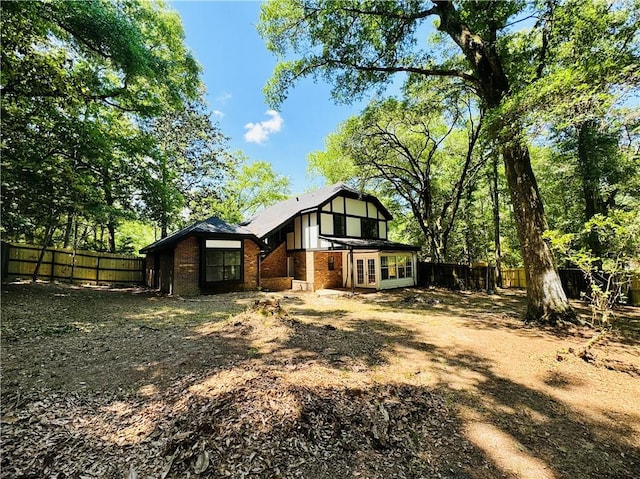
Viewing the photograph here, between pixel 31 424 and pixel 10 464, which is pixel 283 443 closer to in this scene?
pixel 10 464

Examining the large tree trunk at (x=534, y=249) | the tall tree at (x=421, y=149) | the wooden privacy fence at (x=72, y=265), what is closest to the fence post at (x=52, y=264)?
the wooden privacy fence at (x=72, y=265)

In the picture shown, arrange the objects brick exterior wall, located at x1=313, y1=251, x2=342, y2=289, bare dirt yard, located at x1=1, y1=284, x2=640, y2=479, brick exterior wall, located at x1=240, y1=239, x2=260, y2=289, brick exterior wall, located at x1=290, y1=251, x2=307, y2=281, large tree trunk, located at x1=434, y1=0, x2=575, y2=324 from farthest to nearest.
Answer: brick exterior wall, located at x1=290, y1=251, x2=307, y2=281 → brick exterior wall, located at x1=313, y1=251, x2=342, y2=289 → brick exterior wall, located at x1=240, y1=239, x2=260, y2=289 → large tree trunk, located at x1=434, y1=0, x2=575, y2=324 → bare dirt yard, located at x1=1, y1=284, x2=640, y2=479

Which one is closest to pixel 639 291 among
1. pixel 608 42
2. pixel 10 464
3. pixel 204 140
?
pixel 608 42

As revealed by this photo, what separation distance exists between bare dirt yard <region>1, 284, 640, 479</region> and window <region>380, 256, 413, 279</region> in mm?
8585

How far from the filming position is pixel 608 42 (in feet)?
17.7

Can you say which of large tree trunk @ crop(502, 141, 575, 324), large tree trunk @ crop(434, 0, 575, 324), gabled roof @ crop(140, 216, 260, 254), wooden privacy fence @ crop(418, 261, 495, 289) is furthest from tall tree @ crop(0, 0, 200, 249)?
wooden privacy fence @ crop(418, 261, 495, 289)

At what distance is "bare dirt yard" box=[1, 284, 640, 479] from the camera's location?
2.32 m

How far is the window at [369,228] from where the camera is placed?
17141mm

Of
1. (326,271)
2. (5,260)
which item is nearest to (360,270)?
(326,271)

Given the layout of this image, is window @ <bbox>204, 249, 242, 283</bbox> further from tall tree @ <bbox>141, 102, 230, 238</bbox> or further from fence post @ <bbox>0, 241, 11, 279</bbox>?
tall tree @ <bbox>141, 102, 230, 238</bbox>

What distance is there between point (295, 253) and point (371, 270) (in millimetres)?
4430

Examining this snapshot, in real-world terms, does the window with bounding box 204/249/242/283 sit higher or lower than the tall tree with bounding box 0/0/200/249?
lower

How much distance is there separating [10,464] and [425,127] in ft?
57.9

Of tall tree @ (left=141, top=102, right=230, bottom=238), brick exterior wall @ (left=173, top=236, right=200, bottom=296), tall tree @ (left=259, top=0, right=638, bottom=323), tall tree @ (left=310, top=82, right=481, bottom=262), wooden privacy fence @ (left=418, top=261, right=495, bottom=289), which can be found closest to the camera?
tall tree @ (left=259, top=0, right=638, bottom=323)
